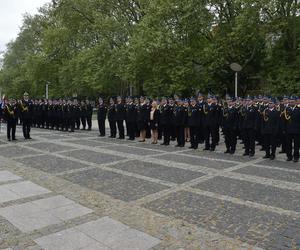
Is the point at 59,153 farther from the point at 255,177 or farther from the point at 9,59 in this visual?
the point at 9,59

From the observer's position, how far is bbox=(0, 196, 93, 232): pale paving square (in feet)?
19.4

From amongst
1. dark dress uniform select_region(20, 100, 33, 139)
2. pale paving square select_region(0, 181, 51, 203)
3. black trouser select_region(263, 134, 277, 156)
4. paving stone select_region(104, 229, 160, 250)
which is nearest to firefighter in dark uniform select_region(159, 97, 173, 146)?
black trouser select_region(263, 134, 277, 156)

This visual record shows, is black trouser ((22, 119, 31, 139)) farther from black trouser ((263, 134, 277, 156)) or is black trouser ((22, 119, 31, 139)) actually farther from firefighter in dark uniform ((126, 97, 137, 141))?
black trouser ((263, 134, 277, 156))

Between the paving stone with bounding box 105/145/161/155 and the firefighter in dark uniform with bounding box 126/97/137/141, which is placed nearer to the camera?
the paving stone with bounding box 105/145/161/155

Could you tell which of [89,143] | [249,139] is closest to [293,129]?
[249,139]

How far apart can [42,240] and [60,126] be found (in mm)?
19058

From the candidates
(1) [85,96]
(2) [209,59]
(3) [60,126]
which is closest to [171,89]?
(2) [209,59]

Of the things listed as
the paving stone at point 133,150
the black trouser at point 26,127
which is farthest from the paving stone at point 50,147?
the black trouser at point 26,127

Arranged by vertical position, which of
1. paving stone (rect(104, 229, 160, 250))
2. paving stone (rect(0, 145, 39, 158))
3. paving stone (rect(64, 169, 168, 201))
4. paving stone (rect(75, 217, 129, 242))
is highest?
paving stone (rect(0, 145, 39, 158))

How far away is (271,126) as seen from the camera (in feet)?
39.7

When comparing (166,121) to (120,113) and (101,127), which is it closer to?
(120,113)

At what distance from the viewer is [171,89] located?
23094 mm

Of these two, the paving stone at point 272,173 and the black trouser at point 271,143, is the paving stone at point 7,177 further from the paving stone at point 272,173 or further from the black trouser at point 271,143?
the black trouser at point 271,143

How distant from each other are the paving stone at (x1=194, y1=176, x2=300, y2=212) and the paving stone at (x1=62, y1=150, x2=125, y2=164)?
3828 millimetres
